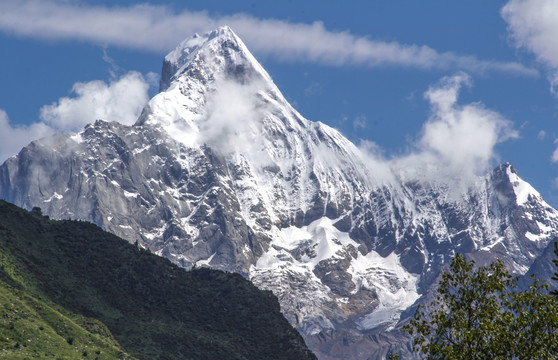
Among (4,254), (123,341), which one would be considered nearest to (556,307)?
(123,341)

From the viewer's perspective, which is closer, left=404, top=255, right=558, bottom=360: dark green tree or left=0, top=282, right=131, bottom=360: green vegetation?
left=404, top=255, right=558, bottom=360: dark green tree

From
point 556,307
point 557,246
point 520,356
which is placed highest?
point 557,246

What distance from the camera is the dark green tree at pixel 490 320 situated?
7044 cm

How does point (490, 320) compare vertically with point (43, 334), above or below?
above

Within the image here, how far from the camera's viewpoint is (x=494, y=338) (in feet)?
233

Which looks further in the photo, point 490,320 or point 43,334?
point 43,334

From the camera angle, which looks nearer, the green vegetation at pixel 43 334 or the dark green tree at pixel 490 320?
the dark green tree at pixel 490 320

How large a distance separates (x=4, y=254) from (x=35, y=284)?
38.0ft

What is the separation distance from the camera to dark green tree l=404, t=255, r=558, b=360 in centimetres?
7044

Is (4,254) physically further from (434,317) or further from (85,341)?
(434,317)

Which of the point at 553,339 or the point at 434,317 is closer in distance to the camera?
the point at 553,339

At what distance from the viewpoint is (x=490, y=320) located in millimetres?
73375

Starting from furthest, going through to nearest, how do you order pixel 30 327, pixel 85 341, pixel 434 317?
pixel 85 341
pixel 30 327
pixel 434 317

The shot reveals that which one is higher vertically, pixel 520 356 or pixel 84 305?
pixel 84 305
